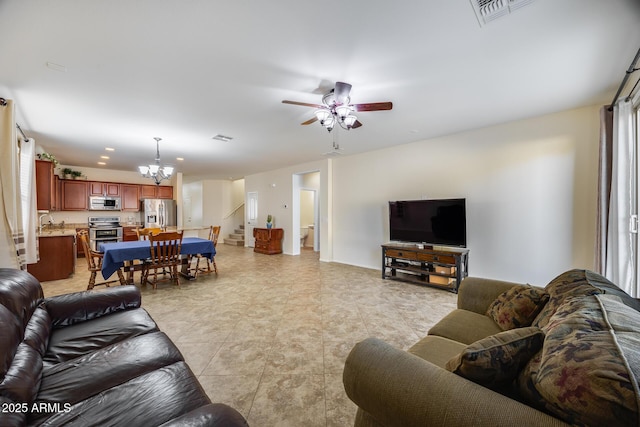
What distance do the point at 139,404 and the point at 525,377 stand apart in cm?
150

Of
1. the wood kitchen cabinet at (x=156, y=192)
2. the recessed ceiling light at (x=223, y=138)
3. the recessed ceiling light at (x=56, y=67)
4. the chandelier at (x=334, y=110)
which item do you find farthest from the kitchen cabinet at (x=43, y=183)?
the chandelier at (x=334, y=110)

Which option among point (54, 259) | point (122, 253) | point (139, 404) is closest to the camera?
point (139, 404)

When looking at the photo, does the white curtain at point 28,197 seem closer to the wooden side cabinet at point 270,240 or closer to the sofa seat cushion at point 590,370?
the wooden side cabinet at point 270,240

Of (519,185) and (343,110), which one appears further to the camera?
(519,185)

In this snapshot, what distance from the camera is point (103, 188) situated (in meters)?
7.17

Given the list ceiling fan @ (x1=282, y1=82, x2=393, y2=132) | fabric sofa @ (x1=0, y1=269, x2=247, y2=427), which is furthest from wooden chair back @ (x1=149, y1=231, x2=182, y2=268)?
ceiling fan @ (x1=282, y1=82, x2=393, y2=132)

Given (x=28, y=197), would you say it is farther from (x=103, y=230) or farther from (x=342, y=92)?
(x=342, y=92)

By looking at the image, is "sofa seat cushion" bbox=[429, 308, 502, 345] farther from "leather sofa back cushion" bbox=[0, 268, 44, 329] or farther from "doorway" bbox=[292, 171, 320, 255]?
"doorway" bbox=[292, 171, 320, 255]

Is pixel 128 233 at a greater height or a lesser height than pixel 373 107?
lesser

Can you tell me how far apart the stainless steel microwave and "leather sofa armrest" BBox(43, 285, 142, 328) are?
258 inches

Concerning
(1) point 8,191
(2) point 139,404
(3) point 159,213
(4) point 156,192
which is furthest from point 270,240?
(2) point 139,404

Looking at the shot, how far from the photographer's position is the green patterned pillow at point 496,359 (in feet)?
3.00

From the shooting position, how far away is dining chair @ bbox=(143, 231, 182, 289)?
4008 mm

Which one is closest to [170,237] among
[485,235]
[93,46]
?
[93,46]
